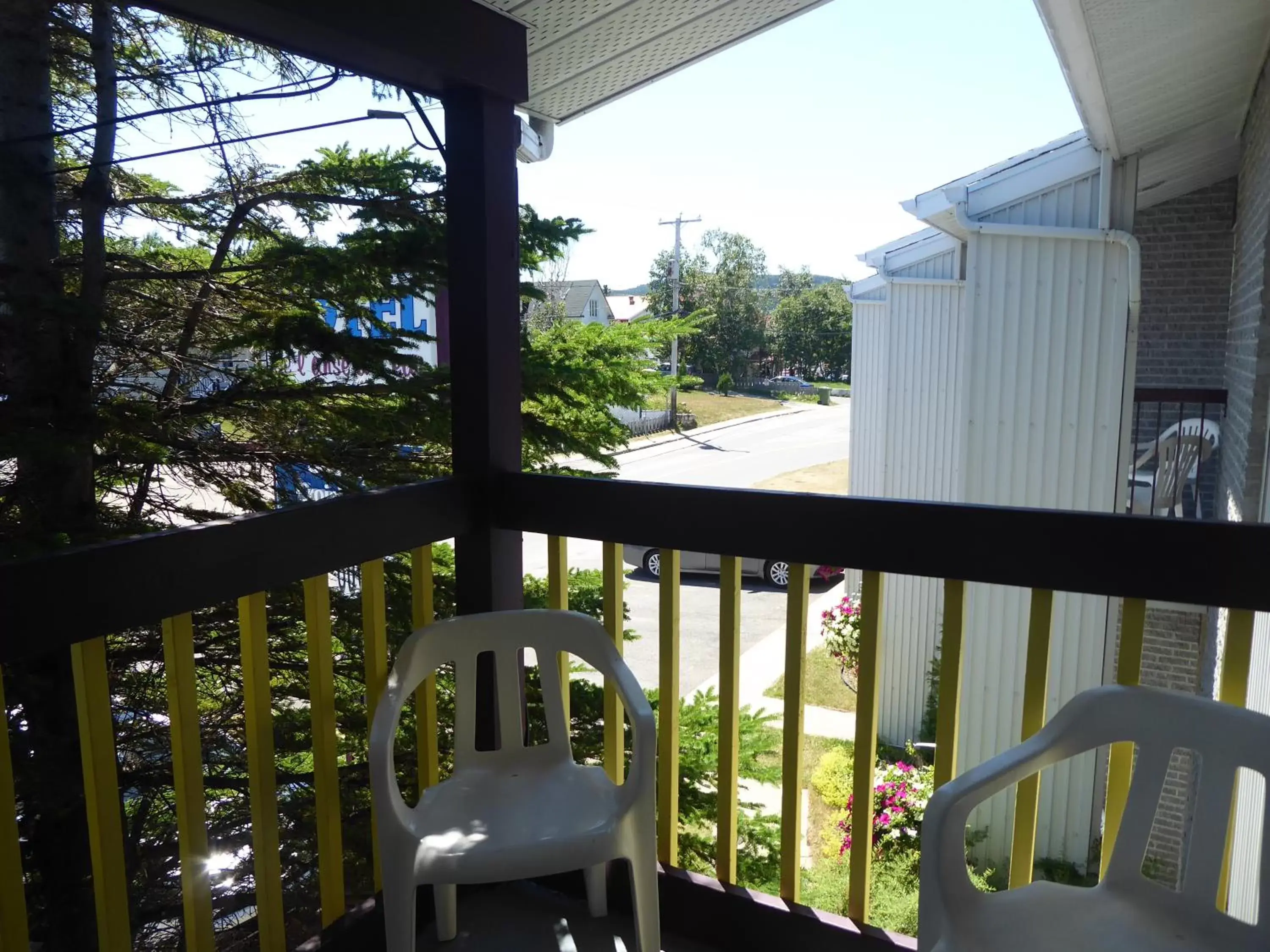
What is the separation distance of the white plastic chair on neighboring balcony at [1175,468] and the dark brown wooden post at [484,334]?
4.55 m

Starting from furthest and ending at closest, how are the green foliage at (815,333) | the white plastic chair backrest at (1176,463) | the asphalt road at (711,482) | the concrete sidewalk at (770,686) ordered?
the green foliage at (815,333), the asphalt road at (711,482), the concrete sidewalk at (770,686), the white plastic chair backrest at (1176,463)

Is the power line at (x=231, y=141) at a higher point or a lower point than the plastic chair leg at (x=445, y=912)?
higher

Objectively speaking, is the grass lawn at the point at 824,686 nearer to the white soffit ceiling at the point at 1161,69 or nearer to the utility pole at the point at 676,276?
the utility pole at the point at 676,276

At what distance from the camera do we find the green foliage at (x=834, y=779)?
6.16 m

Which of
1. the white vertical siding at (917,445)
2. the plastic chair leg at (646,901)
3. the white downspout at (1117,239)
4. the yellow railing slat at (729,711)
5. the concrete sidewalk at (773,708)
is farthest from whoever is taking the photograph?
the white vertical siding at (917,445)

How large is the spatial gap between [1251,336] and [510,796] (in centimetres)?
376

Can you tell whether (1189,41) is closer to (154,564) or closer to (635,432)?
(635,432)

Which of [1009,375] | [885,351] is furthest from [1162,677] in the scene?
[885,351]

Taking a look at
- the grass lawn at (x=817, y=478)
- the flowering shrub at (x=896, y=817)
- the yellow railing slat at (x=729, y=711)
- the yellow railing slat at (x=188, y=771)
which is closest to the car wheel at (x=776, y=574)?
the grass lawn at (x=817, y=478)

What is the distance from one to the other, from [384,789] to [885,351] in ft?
22.9

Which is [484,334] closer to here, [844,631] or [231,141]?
[231,141]

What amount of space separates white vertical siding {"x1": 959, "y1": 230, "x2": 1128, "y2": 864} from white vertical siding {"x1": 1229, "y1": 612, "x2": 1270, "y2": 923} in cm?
181

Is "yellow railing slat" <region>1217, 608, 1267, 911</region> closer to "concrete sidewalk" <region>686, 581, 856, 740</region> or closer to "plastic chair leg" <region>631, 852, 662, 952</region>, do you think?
"plastic chair leg" <region>631, 852, 662, 952</region>

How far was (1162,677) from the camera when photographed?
6164 millimetres
